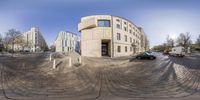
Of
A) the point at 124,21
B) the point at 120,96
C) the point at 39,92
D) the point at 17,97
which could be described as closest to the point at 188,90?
the point at 120,96

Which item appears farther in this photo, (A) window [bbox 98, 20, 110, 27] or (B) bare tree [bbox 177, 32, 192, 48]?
(B) bare tree [bbox 177, 32, 192, 48]

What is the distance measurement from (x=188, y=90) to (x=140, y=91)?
2.37m

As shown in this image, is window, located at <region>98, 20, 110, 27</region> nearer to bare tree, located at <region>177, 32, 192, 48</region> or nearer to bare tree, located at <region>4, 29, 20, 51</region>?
bare tree, located at <region>4, 29, 20, 51</region>

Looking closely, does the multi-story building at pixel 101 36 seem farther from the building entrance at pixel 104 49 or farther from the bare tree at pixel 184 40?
the bare tree at pixel 184 40

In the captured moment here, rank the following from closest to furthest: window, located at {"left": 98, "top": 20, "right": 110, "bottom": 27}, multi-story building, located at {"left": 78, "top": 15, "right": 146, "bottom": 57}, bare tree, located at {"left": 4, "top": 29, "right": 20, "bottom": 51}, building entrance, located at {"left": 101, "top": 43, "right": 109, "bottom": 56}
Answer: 1. multi-story building, located at {"left": 78, "top": 15, "right": 146, "bottom": 57}
2. window, located at {"left": 98, "top": 20, "right": 110, "bottom": 27}
3. building entrance, located at {"left": 101, "top": 43, "right": 109, "bottom": 56}
4. bare tree, located at {"left": 4, "top": 29, "right": 20, "bottom": 51}

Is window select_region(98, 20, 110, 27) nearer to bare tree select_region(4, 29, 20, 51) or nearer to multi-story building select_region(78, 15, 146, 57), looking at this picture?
multi-story building select_region(78, 15, 146, 57)

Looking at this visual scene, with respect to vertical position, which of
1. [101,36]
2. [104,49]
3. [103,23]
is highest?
[103,23]

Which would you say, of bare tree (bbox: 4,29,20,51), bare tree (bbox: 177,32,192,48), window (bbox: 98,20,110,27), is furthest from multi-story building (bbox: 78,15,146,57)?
bare tree (bbox: 177,32,192,48)

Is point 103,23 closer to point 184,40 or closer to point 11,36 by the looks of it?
point 11,36

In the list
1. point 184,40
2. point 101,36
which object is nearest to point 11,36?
point 101,36

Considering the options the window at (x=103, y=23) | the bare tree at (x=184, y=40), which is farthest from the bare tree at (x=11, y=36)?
the bare tree at (x=184, y=40)

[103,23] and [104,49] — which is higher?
[103,23]

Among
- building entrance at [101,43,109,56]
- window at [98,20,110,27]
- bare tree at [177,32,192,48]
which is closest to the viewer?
window at [98,20,110,27]

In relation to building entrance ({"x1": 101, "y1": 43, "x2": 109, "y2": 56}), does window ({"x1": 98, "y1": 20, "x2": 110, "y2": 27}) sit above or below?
above
